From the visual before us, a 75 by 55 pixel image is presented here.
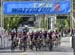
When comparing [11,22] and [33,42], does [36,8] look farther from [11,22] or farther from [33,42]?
[11,22]

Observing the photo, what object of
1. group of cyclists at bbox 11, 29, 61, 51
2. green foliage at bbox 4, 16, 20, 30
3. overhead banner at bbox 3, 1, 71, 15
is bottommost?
group of cyclists at bbox 11, 29, 61, 51

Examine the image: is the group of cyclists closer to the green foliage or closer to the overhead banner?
the overhead banner

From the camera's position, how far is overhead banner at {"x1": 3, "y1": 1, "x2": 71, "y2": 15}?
Answer: 1233 inches

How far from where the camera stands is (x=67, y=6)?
31.6 meters

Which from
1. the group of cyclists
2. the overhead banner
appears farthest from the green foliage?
the group of cyclists

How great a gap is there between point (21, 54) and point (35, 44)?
9.64 feet

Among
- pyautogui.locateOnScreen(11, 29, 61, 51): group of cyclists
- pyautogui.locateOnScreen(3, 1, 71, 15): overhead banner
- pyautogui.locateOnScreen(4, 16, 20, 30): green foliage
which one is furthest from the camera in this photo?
pyautogui.locateOnScreen(4, 16, 20, 30): green foliage

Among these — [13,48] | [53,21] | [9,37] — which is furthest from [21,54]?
[53,21]

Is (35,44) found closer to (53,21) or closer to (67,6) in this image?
(67,6)

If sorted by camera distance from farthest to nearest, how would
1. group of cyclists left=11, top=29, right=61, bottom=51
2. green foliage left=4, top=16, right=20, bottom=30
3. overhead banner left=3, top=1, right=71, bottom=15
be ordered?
green foliage left=4, top=16, right=20, bottom=30 → overhead banner left=3, top=1, right=71, bottom=15 → group of cyclists left=11, top=29, right=61, bottom=51

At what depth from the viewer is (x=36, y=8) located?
3148 centimetres

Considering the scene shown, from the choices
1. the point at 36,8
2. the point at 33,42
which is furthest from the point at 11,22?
the point at 33,42

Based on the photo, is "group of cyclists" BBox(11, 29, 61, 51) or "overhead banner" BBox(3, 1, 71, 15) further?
"overhead banner" BBox(3, 1, 71, 15)

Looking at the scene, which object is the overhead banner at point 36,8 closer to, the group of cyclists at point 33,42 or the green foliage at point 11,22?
the group of cyclists at point 33,42
